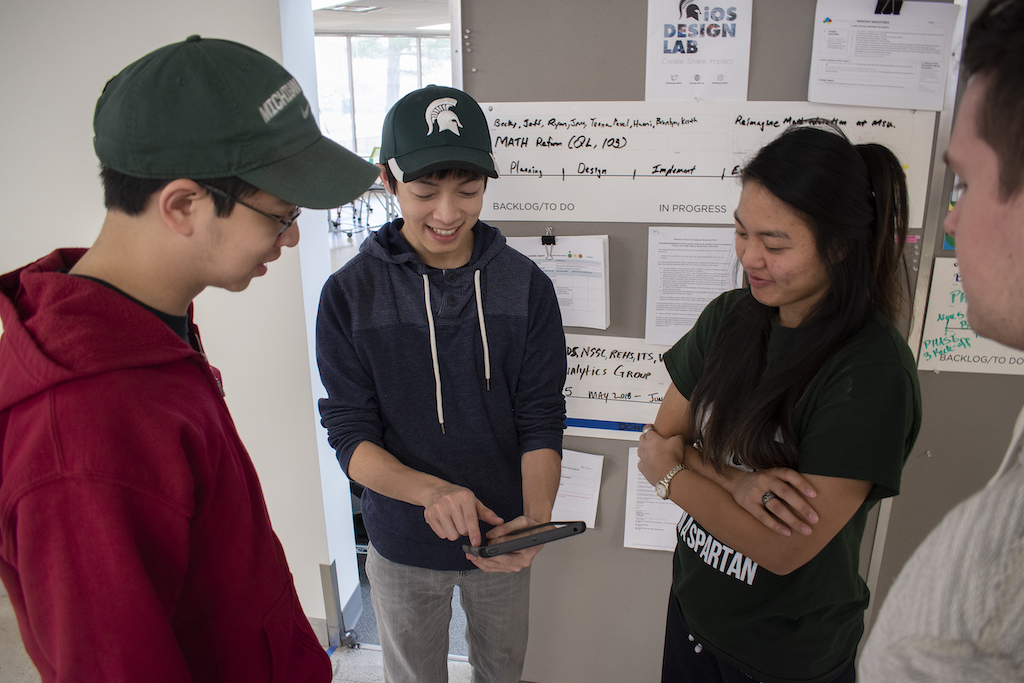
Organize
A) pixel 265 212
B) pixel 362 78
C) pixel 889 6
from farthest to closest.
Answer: pixel 362 78 < pixel 889 6 < pixel 265 212

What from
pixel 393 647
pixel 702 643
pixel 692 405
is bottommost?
pixel 393 647

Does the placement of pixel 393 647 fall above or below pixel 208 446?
below

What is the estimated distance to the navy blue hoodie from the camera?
1.23 m

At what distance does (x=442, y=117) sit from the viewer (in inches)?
45.3

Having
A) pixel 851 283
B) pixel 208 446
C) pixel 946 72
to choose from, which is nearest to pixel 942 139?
pixel 946 72

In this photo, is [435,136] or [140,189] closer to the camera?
[140,189]

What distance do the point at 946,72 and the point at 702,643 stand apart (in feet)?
4.64

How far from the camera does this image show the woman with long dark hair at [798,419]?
918 mm

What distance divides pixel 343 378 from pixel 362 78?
12.9m

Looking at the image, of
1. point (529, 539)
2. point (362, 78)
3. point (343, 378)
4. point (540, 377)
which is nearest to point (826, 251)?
point (540, 377)

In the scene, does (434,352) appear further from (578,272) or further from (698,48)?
(698,48)

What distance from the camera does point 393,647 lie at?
1360 mm

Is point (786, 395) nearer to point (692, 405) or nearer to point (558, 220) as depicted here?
point (692, 405)

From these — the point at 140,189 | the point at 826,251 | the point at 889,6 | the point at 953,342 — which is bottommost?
the point at 953,342
